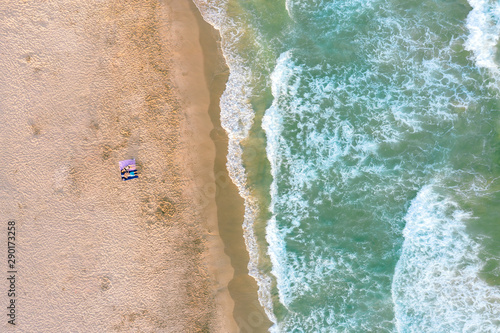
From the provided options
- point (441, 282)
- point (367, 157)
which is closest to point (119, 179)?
point (367, 157)

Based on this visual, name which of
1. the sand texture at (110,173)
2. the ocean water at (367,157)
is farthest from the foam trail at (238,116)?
the sand texture at (110,173)

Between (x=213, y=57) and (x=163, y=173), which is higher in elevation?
(x=213, y=57)

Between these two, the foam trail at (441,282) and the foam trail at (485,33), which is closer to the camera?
the foam trail at (441,282)

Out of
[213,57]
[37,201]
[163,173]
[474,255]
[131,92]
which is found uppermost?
[213,57]

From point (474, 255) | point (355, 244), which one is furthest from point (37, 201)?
point (474, 255)

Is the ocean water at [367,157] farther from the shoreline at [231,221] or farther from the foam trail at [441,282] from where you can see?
the shoreline at [231,221]

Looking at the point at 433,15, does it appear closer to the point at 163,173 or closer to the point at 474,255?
the point at 474,255

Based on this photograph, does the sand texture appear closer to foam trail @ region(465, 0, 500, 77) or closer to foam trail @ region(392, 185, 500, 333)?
foam trail @ region(392, 185, 500, 333)
